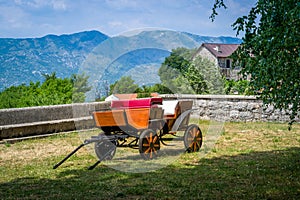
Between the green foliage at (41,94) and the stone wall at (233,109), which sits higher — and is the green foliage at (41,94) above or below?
above

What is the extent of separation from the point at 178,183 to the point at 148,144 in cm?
204

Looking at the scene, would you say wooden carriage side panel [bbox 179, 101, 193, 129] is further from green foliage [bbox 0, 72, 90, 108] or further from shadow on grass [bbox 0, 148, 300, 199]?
green foliage [bbox 0, 72, 90, 108]

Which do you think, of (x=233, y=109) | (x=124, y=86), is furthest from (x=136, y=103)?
(x=233, y=109)

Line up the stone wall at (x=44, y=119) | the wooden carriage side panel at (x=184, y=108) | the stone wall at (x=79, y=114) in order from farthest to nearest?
the stone wall at (x=79, y=114) → the stone wall at (x=44, y=119) → the wooden carriage side panel at (x=184, y=108)

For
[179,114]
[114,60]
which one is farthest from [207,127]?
[114,60]

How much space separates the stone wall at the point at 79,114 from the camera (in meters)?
11.8

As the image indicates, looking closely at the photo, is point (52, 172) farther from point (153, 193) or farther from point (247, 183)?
point (247, 183)

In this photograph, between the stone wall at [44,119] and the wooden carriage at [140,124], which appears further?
the stone wall at [44,119]

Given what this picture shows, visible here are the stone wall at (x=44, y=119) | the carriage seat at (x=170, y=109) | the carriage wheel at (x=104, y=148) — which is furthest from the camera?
the stone wall at (x=44, y=119)

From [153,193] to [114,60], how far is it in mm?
3697

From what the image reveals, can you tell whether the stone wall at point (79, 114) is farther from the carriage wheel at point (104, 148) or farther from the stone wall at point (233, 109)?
the carriage wheel at point (104, 148)

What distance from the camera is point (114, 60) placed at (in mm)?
9312

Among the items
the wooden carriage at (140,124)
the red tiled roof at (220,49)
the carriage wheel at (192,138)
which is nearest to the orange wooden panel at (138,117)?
the wooden carriage at (140,124)

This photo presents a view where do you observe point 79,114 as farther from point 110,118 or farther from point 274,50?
point 274,50
